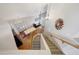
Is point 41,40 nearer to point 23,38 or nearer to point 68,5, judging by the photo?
point 23,38

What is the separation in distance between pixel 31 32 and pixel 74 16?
0.36 meters

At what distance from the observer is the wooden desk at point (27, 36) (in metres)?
1.39

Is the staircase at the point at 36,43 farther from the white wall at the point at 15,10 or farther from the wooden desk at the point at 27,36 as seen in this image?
the white wall at the point at 15,10

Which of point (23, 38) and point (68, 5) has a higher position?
point (68, 5)

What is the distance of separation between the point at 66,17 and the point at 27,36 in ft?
1.11

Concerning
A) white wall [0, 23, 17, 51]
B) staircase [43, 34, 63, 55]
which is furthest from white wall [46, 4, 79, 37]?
white wall [0, 23, 17, 51]

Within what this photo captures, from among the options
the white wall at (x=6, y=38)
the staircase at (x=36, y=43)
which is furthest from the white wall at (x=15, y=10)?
the staircase at (x=36, y=43)

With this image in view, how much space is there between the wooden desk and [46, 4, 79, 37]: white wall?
10 cm

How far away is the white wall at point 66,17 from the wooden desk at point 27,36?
10cm

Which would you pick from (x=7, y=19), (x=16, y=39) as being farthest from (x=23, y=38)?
(x=7, y=19)

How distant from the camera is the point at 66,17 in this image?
4.54 feet

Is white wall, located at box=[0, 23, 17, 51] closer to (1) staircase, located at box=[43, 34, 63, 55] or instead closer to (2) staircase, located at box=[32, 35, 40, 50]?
(2) staircase, located at box=[32, 35, 40, 50]

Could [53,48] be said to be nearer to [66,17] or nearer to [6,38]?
[66,17]

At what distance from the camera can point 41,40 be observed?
1.39 meters
